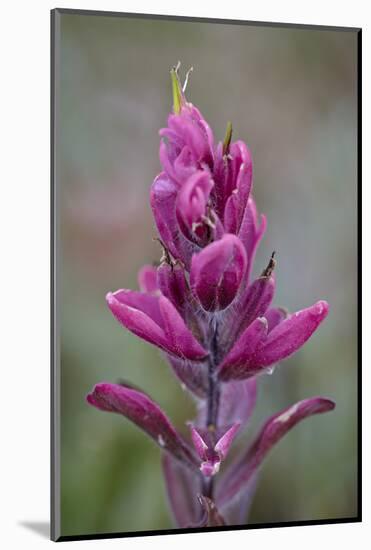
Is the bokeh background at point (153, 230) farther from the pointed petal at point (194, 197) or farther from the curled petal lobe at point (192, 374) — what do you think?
the pointed petal at point (194, 197)

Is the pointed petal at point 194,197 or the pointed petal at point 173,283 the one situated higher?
the pointed petal at point 194,197

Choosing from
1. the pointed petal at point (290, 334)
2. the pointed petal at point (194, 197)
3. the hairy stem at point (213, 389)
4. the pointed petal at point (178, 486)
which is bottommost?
the pointed petal at point (178, 486)

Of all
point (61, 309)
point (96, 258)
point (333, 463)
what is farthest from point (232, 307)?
point (333, 463)

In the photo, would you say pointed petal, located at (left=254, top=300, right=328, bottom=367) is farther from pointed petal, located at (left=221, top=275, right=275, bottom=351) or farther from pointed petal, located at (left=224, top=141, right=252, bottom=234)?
pointed petal, located at (left=224, top=141, right=252, bottom=234)

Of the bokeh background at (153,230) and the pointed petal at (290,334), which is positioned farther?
the bokeh background at (153,230)

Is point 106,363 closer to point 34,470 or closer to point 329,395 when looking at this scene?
point 34,470

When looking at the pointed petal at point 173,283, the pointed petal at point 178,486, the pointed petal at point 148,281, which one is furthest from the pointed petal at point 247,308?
the pointed petal at point 178,486

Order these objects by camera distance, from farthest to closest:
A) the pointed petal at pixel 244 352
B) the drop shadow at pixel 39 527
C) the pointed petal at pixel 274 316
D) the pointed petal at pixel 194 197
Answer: the drop shadow at pixel 39 527
the pointed petal at pixel 274 316
the pointed petal at pixel 244 352
the pointed petal at pixel 194 197
